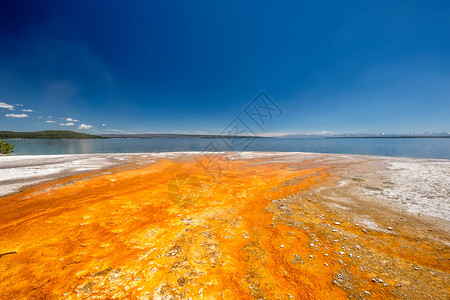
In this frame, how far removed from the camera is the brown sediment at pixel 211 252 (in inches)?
140

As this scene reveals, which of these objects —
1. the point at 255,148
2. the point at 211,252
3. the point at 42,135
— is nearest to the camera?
the point at 211,252

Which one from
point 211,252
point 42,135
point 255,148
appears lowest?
point 211,252

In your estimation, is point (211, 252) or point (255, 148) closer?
point (211, 252)

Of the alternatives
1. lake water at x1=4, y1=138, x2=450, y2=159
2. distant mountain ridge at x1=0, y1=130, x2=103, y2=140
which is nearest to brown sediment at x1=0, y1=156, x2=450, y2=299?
lake water at x1=4, y1=138, x2=450, y2=159

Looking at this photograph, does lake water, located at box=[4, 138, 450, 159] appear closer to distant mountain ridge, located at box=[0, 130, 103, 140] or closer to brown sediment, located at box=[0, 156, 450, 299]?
brown sediment, located at box=[0, 156, 450, 299]

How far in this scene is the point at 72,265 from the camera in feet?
13.8

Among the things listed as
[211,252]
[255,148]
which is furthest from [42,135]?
[211,252]

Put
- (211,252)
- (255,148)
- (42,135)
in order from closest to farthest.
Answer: (211,252) → (255,148) → (42,135)

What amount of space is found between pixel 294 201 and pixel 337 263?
14.2 feet

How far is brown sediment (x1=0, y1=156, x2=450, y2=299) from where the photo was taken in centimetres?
356

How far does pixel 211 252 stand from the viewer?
15.5 feet

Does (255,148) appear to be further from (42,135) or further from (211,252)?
(42,135)

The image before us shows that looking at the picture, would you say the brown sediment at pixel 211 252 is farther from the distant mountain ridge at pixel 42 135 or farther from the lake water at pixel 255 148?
the distant mountain ridge at pixel 42 135

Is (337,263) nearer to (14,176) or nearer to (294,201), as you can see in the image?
(294,201)
